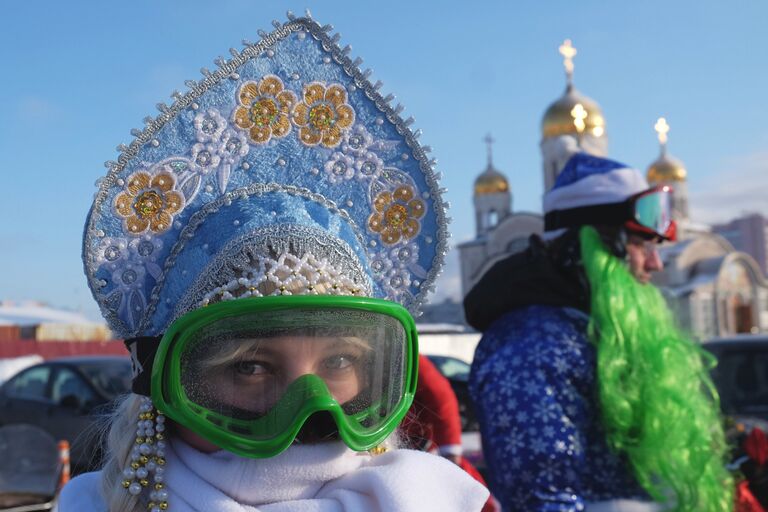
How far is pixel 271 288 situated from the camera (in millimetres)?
1392

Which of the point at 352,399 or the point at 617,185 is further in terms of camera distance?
the point at 617,185

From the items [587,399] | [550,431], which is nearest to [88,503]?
[550,431]

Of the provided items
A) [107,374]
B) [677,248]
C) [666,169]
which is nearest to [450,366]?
[107,374]

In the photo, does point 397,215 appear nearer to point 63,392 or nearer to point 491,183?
point 63,392

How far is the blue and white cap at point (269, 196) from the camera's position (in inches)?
56.7

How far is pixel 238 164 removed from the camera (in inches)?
61.4

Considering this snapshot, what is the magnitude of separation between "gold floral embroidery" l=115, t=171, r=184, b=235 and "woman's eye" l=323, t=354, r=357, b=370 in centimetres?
40

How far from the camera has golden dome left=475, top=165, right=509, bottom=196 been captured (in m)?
46.8

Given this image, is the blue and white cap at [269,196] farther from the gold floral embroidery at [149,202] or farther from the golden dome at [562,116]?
the golden dome at [562,116]

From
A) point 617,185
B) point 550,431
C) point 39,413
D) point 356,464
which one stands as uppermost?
point 617,185

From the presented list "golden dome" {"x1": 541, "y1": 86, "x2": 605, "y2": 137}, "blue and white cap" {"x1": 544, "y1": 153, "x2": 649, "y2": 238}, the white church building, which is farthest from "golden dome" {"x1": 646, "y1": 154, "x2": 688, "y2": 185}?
Result: "blue and white cap" {"x1": 544, "y1": 153, "x2": 649, "y2": 238}

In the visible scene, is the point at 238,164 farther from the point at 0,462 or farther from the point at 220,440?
the point at 0,462

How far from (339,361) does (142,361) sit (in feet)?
1.13

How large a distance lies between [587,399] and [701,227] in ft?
138
